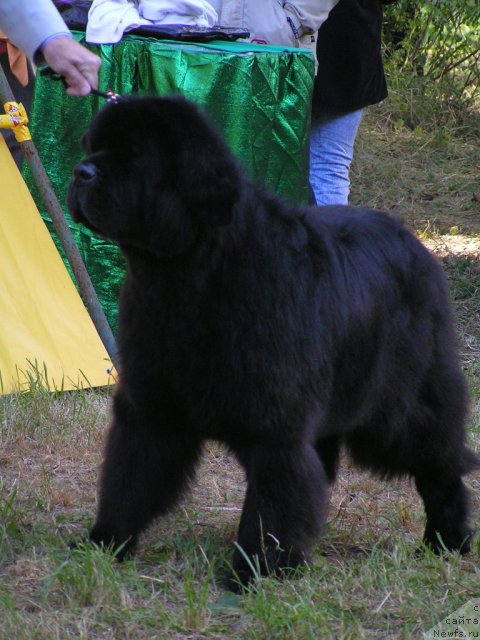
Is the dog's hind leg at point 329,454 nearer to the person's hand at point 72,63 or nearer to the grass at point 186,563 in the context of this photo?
the grass at point 186,563

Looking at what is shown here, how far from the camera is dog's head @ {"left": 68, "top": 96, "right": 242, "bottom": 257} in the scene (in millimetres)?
2730

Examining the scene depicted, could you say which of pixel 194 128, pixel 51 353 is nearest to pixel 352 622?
pixel 194 128

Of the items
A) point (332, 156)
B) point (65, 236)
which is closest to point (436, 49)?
point (332, 156)

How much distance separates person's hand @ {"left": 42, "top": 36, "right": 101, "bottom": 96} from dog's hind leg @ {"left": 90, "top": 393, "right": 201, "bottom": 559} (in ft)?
3.20

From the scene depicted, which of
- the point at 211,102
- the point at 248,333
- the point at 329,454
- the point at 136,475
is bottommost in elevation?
the point at 329,454

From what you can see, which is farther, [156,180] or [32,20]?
[32,20]

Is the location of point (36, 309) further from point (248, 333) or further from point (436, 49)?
point (436, 49)

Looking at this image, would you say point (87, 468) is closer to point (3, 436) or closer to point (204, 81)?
point (3, 436)

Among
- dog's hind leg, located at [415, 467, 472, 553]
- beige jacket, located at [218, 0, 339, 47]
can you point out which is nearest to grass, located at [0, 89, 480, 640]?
dog's hind leg, located at [415, 467, 472, 553]

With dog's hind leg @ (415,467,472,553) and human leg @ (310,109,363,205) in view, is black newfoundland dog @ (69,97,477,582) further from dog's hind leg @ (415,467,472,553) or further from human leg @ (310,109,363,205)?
human leg @ (310,109,363,205)

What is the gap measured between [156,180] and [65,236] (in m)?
2.07

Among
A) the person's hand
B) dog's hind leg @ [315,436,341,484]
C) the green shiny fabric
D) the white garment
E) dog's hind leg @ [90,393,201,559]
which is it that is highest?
the person's hand

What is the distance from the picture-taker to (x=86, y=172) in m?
2.74

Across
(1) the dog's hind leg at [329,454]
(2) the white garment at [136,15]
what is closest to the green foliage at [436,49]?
(2) the white garment at [136,15]
